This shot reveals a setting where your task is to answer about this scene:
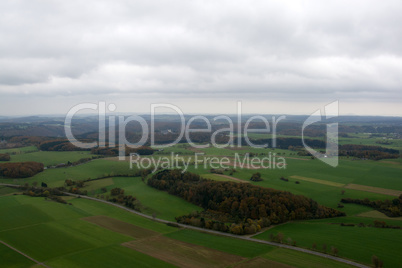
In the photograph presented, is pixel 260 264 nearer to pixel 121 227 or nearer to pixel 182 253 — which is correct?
pixel 182 253

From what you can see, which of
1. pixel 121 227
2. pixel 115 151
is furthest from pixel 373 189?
pixel 115 151

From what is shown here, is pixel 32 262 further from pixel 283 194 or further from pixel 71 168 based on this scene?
pixel 71 168

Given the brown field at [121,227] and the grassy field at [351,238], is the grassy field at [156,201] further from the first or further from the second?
the grassy field at [351,238]

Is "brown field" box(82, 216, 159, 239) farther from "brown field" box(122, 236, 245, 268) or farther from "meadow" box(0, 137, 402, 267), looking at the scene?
"brown field" box(122, 236, 245, 268)

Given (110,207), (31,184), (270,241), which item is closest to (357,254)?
(270,241)

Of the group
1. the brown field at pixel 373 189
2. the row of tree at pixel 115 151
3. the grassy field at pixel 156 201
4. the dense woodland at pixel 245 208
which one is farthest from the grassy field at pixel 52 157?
the brown field at pixel 373 189
